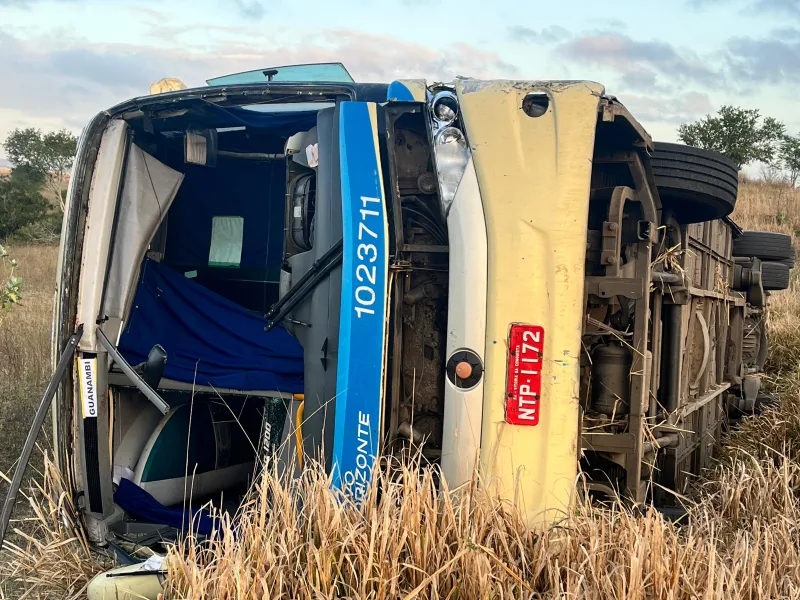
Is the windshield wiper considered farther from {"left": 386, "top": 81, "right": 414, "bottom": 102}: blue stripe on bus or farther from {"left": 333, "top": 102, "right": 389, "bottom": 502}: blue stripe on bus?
{"left": 386, "top": 81, "right": 414, "bottom": 102}: blue stripe on bus

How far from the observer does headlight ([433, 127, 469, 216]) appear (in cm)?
296

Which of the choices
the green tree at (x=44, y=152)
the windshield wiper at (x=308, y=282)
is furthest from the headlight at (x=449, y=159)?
the green tree at (x=44, y=152)

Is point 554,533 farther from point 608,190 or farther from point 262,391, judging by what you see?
point 262,391

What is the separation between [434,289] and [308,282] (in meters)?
0.53

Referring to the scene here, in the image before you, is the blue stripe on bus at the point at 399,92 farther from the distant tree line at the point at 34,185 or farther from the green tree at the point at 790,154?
the green tree at the point at 790,154

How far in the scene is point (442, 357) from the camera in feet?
10.1

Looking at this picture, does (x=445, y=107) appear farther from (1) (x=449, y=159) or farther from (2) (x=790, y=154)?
(2) (x=790, y=154)

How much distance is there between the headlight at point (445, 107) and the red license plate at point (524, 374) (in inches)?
35.5

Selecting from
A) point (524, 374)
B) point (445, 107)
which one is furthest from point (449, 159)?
point (524, 374)

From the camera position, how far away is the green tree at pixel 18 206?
2059 centimetres

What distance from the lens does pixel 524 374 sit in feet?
9.27

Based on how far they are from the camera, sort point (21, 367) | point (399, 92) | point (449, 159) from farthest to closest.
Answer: point (21, 367)
point (399, 92)
point (449, 159)

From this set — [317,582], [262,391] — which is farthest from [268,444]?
[317,582]

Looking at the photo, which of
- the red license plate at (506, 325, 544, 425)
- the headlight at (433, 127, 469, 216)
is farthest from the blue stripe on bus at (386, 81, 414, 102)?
the red license plate at (506, 325, 544, 425)
